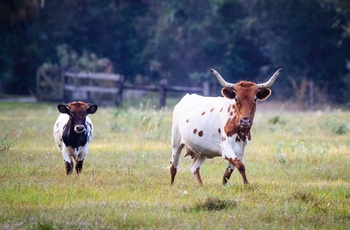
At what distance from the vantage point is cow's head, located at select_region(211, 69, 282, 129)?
37.7 ft

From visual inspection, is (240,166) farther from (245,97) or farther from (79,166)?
(79,166)

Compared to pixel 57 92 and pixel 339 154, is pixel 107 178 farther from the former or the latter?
pixel 57 92

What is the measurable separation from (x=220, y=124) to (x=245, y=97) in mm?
702

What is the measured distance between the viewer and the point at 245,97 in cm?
1164

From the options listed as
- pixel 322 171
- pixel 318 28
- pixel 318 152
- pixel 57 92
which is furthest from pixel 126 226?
pixel 318 28

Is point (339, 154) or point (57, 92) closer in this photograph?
point (339, 154)

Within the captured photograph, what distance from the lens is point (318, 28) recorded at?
147 ft

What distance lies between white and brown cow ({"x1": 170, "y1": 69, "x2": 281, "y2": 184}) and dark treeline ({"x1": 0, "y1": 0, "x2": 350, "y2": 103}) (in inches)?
995

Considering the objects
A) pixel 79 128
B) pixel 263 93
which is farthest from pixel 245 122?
pixel 79 128

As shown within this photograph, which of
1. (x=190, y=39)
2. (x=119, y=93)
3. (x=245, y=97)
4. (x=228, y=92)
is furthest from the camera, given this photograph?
(x=190, y=39)

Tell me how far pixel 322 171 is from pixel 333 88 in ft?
100

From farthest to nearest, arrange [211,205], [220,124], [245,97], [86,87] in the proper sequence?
[86,87]
[220,124]
[245,97]
[211,205]

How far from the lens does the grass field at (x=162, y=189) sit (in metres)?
9.07

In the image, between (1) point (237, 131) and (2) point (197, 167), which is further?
(2) point (197, 167)
